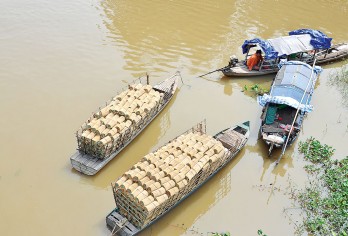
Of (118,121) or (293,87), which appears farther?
(293,87)

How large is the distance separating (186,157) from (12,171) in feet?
18.4

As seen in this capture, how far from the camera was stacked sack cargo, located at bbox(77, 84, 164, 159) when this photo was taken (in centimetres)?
1101

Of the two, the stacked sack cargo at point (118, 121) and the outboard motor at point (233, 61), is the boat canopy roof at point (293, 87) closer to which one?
the outboard motor at point (233, 61)

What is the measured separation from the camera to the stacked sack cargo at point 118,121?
11008 mm

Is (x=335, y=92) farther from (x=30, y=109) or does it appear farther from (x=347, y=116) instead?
(x=30, y=109)

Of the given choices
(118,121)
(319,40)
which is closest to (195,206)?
(118,121)

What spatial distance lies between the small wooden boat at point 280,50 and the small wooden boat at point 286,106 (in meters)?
1.28

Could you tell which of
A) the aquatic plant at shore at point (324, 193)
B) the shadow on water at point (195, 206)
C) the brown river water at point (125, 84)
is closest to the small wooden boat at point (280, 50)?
the brown river water at point (125, 84)

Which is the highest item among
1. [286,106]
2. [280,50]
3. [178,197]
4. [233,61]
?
[280,50]

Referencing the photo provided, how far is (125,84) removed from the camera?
50.9 ft

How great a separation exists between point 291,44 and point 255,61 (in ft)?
5.89

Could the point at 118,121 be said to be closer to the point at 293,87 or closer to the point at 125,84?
the point at 125,84

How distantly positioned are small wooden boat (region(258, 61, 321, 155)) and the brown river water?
2.16 ft

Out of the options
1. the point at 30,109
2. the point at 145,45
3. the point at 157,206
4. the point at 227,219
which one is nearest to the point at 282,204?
the point at 227,219
